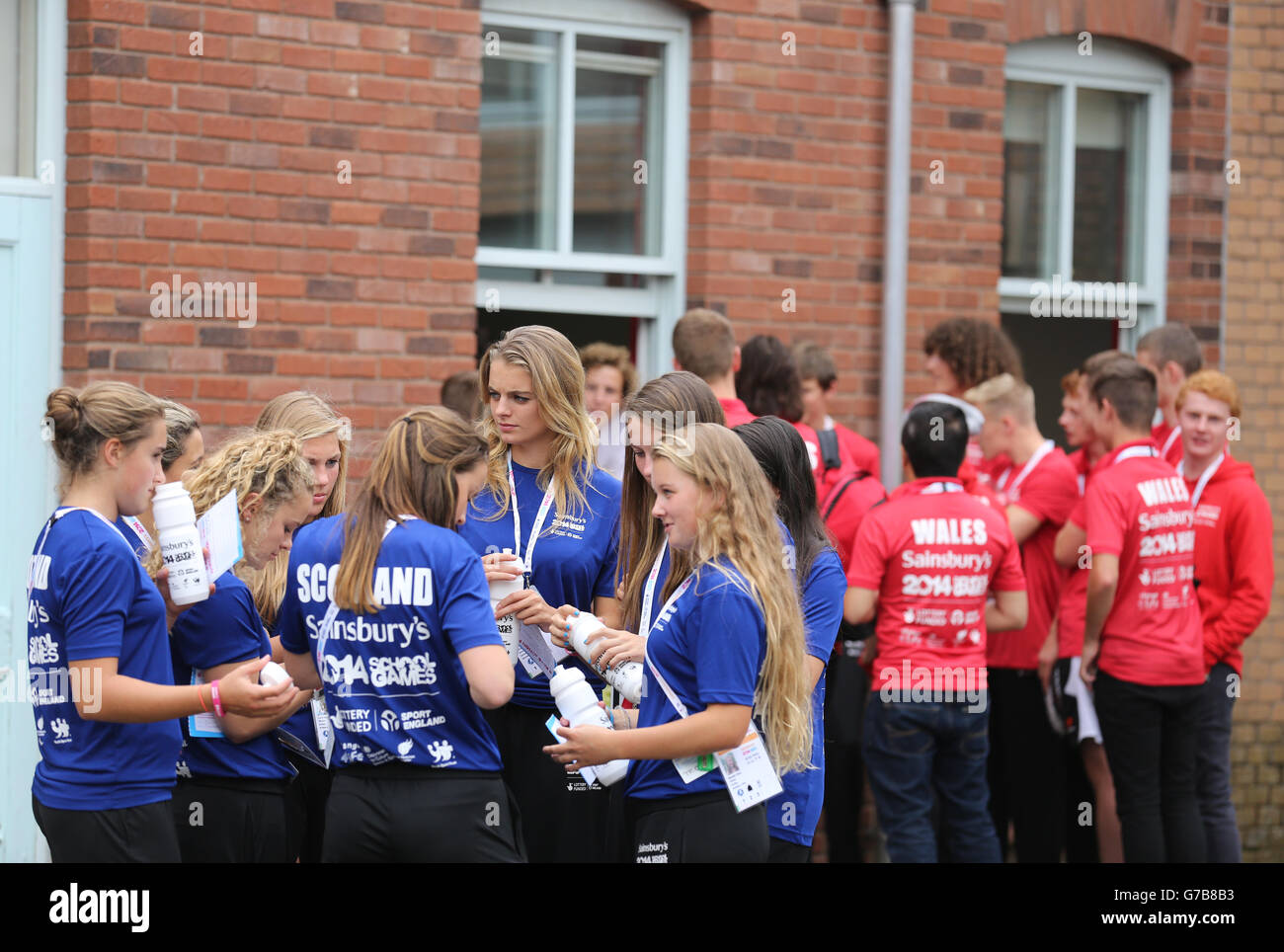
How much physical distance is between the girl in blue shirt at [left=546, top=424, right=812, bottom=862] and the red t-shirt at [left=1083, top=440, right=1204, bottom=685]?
2843 mm

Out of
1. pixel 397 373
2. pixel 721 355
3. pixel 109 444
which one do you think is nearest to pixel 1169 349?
pixel 721 355

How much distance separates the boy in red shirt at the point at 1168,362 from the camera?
7145 mm

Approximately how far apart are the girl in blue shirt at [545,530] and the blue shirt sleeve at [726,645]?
900 millimetres

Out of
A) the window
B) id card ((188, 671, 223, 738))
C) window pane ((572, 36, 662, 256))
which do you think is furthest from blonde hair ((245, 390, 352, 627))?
the window

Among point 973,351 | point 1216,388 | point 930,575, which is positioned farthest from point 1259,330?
point 930,575

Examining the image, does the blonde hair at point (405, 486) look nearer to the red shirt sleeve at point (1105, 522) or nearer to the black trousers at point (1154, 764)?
the red shirt sleeve at point (1105, 522)

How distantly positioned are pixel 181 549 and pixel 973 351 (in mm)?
4110

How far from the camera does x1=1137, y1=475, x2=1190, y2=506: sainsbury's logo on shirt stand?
626 cm

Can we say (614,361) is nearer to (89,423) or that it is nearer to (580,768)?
(580,768)

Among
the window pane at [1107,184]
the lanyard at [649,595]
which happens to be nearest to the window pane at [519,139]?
the window pane at [1107,184]

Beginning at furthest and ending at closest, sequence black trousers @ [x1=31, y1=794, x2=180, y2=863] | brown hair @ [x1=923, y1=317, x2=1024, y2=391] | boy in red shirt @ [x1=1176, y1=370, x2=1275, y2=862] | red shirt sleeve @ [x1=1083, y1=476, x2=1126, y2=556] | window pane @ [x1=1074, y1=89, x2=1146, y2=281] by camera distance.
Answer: window pane @ [x1=1074, y1=89, x2=1146, y2=281] → brown hair @ [x1=923, y1=317, x2=1024, y2=391] → boy in red shirt @ [x1=1176, y1=370, x2=1275, y2=862] → red shirt sleeve @ [x1=1083, y1=476, x2=1126, y2=556] → black trousers @ [x1=31, y1=794, x2=180, y2=863]

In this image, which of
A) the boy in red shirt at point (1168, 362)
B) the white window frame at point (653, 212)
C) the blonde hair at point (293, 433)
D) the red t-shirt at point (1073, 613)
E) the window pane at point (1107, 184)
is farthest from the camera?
the window pane at point (1107, 184)

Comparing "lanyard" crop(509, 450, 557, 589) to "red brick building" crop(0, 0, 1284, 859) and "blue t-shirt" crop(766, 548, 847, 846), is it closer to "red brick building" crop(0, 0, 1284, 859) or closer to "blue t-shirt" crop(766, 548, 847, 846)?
"blue t-shirt" crop(766, 548, 847, 846)

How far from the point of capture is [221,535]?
3914mm
